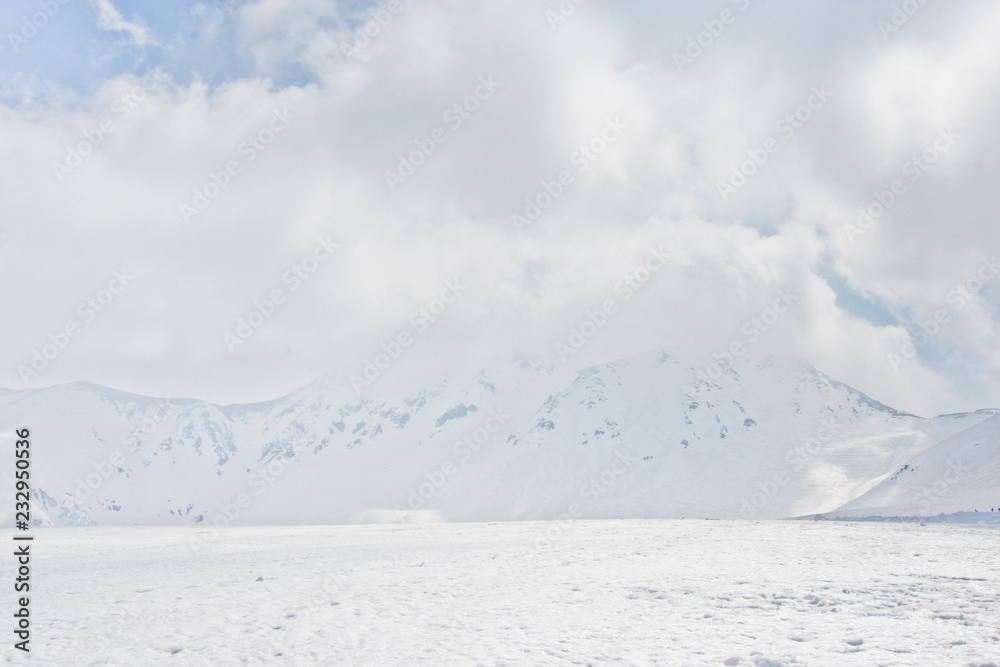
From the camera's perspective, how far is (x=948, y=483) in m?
70.4

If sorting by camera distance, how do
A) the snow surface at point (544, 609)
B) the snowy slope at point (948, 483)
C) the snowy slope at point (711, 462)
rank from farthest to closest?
Answer: the snowy slope at point (711, 462)
the snowy slope at point (948, 483)
the snow surface at point (544, 609)

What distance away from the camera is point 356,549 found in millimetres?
35125

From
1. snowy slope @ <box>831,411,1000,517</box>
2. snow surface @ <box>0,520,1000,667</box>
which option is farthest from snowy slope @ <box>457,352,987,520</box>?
snow surface @ <box>0,520,1000,667</box>

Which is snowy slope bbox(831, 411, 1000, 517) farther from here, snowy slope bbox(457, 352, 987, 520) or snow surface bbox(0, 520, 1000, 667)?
snow surface bbox(0, 520, 1000, 667)

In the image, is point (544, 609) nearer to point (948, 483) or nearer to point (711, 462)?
point (948, 483)

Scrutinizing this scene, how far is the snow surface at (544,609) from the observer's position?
495 inches

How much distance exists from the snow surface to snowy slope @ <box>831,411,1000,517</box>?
131 feet

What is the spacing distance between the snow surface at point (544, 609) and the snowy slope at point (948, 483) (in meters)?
40.1

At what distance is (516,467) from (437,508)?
28280 mm

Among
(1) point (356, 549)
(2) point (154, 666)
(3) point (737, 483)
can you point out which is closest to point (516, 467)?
(3) point (737, 483)

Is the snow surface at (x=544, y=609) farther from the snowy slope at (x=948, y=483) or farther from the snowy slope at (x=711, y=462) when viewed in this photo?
the snowy slope at (x=711, y=462)

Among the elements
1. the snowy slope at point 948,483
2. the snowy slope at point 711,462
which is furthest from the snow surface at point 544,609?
the snowy slope at point 711,462

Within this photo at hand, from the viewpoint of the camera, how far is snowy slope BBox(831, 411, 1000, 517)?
62.0 metres

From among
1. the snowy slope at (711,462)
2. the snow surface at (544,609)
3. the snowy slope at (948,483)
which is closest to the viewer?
the snow surface at (544,609)
